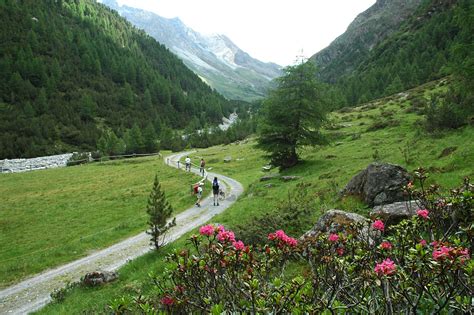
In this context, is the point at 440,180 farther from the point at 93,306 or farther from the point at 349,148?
the point at 349,148

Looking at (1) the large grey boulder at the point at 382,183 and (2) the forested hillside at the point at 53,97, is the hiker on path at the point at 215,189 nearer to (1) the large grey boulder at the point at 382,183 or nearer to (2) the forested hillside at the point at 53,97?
(1) the large grey boulder at the point at 382,183

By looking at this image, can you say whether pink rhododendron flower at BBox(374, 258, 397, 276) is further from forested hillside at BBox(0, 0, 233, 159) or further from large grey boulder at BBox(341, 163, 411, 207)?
forested hillside at BBox(0, 0, 233, 159)

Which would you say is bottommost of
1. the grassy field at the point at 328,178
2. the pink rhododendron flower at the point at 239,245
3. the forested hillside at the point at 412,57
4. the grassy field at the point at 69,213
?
the grassy field at the point at 69,213

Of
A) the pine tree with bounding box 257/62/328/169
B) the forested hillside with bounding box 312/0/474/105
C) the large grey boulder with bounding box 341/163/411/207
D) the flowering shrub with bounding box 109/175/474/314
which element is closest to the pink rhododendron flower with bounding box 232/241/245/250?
the flowering shrub with bounding box 109/175/474/314

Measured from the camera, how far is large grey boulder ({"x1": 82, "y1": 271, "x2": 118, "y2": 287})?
1664cm

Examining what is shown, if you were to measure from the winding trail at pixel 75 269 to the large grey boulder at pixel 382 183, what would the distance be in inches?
561

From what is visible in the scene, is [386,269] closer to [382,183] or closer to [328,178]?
[382,183]

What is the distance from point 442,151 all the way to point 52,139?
139m

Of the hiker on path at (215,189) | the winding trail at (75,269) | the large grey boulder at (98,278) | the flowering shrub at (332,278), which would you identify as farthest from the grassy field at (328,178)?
the flowering shrub at (332,278)

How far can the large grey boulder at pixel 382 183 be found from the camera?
14.5 m

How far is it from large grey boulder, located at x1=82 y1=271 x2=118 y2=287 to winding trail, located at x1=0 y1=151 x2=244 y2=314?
7.32 ft

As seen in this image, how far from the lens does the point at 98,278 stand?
1683cm

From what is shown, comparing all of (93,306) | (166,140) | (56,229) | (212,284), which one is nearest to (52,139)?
(166,140)


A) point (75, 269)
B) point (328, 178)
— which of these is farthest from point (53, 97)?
point (328, 178)
